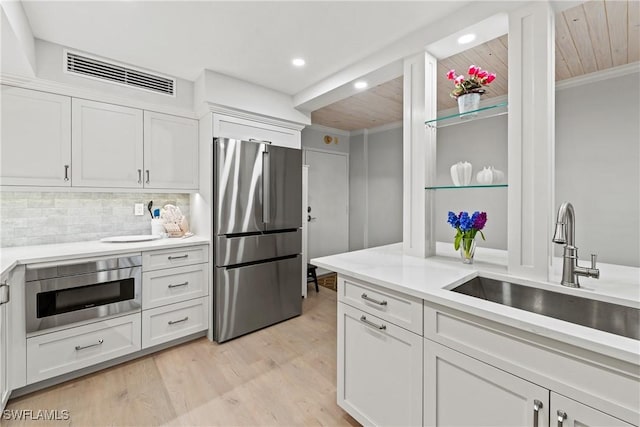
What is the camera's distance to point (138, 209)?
9.21 ft

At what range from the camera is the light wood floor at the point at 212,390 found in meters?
1.72

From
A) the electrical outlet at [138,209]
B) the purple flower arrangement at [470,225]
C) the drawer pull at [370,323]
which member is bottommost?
the drawer pull at [370,323]

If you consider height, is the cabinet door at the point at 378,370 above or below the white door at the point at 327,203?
below

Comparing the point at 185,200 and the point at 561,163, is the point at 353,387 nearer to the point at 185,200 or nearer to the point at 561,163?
the point at 185,200

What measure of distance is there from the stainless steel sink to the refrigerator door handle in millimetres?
1934

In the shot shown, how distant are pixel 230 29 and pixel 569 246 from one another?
7.74 feet

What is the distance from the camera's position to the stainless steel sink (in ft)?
3.74

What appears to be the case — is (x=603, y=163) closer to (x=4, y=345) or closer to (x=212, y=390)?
(x=212, y=390)

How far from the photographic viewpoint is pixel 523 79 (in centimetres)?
149

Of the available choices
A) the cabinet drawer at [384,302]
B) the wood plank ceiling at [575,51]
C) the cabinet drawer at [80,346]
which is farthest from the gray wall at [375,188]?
the cabinet drawer at [80,346]

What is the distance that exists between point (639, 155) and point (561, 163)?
20.6 inches

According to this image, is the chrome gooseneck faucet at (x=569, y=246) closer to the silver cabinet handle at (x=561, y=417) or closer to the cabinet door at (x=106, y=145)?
the silver cabinet handle at (x=561, y=417)

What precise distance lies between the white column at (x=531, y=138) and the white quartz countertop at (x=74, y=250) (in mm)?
2399

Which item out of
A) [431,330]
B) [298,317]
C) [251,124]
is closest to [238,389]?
[298,317]
